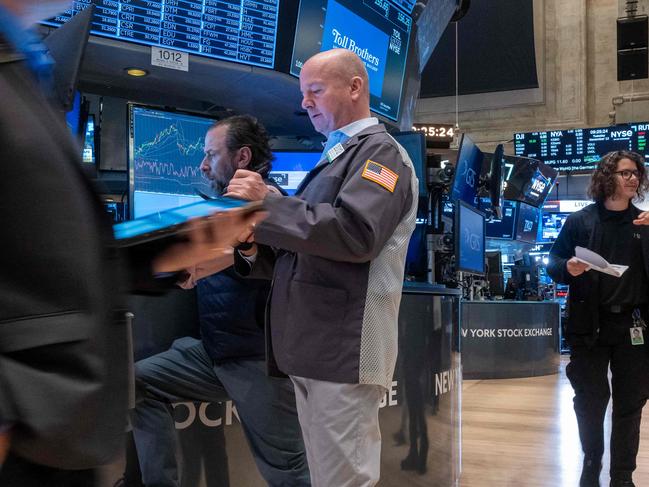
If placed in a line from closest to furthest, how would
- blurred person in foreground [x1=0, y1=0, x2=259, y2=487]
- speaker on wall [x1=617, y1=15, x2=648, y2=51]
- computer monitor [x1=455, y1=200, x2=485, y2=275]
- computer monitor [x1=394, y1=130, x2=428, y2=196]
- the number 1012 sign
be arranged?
blurred person in foreground [x1=0, y1=0, x2=259, y2=487] → the number 1012 sign → computer monitor [x1=455, y1=200, x2=485, y2=275] → computer monitor [x1=394, y1=130, x2=428, y2=196] → speaker on wall [x1=617, y1=15, x2=648, y2=51]

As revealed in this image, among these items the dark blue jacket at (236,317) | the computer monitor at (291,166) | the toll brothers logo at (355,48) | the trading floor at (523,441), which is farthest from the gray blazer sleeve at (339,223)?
the toll brothers logo at (355,48)

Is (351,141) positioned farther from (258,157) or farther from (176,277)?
(176,277)

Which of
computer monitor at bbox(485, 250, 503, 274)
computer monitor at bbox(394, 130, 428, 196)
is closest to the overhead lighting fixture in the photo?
computer monitor at bbox(394, 130, 428, 196)

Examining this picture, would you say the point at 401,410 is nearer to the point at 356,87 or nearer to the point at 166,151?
the point at 356,87

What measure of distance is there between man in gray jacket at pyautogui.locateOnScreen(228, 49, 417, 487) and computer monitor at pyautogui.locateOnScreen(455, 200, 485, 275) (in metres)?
3.30

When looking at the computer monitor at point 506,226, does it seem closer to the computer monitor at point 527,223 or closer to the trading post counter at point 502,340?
the computer monitor at point 527,223

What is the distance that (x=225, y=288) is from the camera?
8.23 ft

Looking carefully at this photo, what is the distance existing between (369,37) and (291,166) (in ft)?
3.95

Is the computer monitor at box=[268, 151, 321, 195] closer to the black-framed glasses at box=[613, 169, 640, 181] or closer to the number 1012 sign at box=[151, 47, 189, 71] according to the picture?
the number 1012 sign at box=[151, 47, 189, 71]

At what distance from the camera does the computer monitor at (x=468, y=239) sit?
208 inches

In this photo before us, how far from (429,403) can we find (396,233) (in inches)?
64.7

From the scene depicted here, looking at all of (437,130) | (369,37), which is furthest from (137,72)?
(437,130)

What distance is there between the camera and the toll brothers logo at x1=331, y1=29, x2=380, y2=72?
492 centimetres

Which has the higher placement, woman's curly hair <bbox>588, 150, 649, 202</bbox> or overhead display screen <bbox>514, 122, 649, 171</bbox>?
overhead display screen <bbox>514, 122, 649, 171</bbox>
